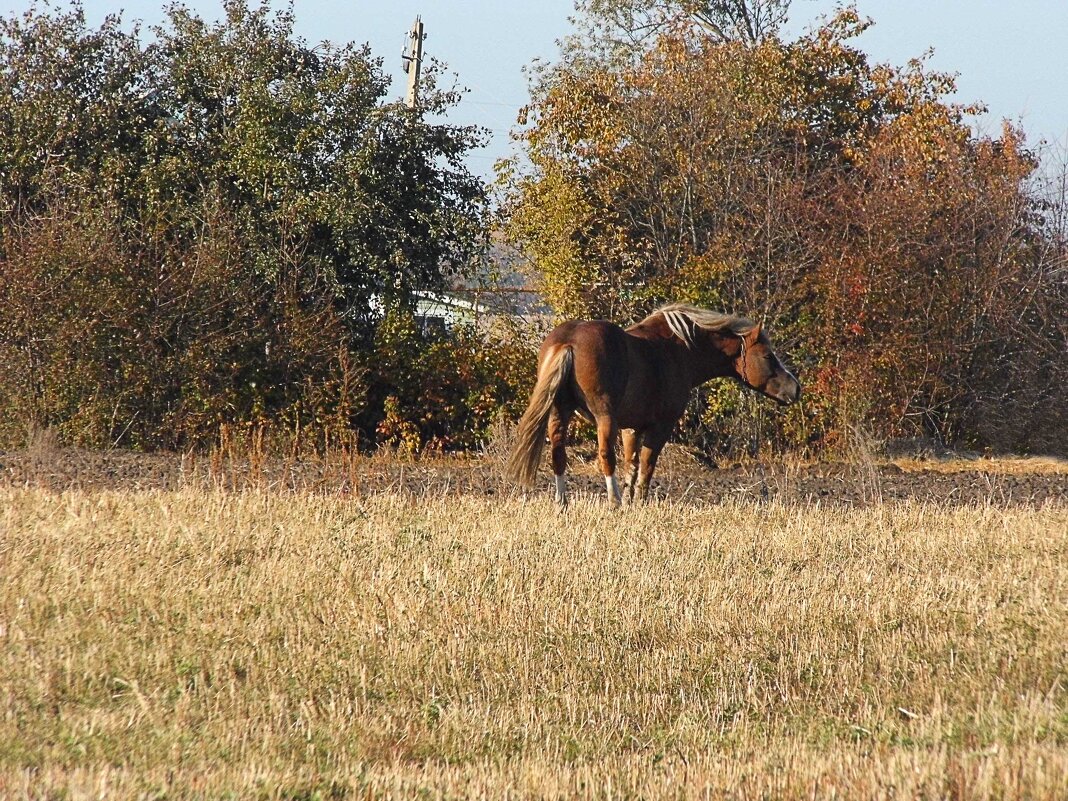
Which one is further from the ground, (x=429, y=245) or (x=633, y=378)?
(x=429, y=245)

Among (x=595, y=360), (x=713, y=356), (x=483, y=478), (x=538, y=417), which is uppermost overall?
(x=713, y=356)

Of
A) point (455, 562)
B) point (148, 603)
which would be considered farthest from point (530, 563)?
point (148, 603)

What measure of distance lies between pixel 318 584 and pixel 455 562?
0.99 meters

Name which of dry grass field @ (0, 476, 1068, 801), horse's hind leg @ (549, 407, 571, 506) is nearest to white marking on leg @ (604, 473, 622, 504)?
horse's hind leg @ (549, 407, 571, 506)

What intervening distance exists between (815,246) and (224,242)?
8008 millimetres

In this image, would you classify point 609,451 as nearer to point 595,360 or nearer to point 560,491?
point 560,491

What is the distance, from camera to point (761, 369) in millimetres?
13445

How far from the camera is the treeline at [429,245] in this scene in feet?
61.5

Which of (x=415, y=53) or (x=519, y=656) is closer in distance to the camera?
(x=519, y=656)

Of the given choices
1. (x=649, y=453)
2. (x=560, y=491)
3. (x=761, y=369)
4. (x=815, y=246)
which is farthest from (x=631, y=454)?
(x=815, y=246)

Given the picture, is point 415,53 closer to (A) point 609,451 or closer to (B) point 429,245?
(B) point 429,245

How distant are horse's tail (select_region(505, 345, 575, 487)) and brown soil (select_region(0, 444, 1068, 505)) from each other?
1.21 m

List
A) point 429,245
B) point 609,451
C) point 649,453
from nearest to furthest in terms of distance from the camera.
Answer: point 609,451 → point 649,453 → point 429,245

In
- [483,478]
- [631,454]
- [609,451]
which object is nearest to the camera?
[609,451]
